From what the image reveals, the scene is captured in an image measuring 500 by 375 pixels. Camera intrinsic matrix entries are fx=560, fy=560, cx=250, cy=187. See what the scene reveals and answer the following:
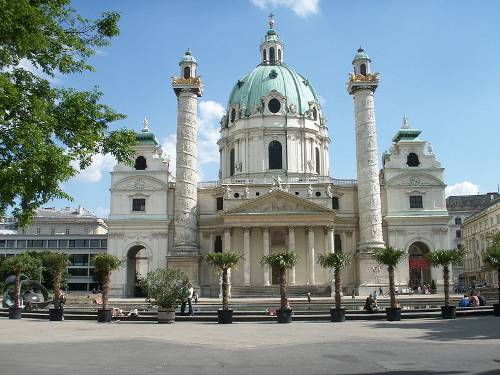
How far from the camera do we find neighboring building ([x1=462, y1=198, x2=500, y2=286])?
256 ft

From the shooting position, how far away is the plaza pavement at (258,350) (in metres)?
13.2

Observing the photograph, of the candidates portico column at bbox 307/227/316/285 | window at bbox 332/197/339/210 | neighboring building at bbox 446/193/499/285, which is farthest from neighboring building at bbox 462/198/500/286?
portico column at bbox 307/227/316/285

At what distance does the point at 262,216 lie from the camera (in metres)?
59.8

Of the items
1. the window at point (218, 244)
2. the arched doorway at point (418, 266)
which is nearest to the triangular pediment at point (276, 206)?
the window at point (218, 244)

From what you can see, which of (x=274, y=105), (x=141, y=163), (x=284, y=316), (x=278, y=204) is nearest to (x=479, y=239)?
(x=274, y=105)

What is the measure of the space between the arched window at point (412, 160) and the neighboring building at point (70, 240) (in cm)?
5764

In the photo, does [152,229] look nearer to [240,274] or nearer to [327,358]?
[240,274]

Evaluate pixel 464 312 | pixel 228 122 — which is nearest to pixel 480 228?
pixel 228 122

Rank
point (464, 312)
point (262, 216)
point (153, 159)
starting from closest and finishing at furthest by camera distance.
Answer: point (464, 312), point (262, 216), point (153, 159)

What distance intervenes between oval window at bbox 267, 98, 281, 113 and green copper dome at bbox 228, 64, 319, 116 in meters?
1.15

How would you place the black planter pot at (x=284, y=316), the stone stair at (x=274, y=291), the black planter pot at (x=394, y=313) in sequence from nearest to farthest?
the black planter pot at (x=394, y=313) < the black planter pot at (x=284, y=316) < the stone stair at (x=274, y=291)

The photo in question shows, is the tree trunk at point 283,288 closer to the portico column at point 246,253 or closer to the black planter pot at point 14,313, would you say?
the black planter pot at point 14,313

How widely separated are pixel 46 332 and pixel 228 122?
175 feet

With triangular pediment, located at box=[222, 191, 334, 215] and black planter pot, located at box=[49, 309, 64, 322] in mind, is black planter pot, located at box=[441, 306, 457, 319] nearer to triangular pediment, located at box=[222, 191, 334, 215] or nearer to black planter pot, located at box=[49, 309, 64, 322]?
black planter pot, located at box=[49, 309, 64, 322]
